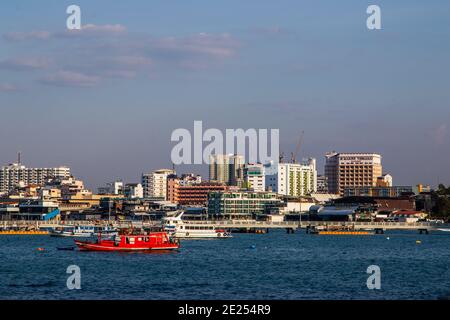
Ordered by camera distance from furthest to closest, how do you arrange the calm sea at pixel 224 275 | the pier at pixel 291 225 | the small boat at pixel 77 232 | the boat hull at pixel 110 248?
the pier at pixel 291 225 < the small boat at pixel 77 232 < the boat hull at pixel 110 248 < the calm sea at pixel 224 275

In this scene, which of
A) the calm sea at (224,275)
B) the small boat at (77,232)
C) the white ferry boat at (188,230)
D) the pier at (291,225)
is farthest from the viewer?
the pier at (291,225)

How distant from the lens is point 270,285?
5431 cm

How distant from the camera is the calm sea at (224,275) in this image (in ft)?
162

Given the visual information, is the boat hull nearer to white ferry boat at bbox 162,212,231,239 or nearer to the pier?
white ferry boat at bbox 162,212,231,239

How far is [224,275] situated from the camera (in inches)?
2441

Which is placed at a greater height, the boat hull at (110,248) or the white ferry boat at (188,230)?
the white ferry boat at (188,230)

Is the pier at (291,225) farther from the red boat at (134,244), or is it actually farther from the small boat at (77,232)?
the red boat at (134,244)

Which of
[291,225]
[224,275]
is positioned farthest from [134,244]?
[291,225]

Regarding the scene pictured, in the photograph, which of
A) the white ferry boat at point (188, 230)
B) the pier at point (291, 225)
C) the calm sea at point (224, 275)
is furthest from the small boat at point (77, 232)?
the calm sea at point (224, 275)
